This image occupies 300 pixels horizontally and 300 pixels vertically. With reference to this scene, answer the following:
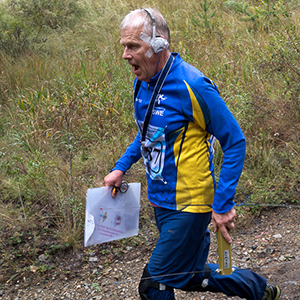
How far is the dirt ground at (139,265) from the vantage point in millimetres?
2918

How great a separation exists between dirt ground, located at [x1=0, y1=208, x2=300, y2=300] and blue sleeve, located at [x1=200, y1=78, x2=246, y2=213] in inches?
49.6

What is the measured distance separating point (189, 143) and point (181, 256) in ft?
2.17

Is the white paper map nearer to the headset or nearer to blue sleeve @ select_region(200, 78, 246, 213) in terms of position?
blue sleeve @ select_region(200, 78, 246, 213)

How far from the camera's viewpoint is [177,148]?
1.90 m

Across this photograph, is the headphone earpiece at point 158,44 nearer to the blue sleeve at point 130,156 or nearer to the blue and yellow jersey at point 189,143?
the blue and yellow jersey at point 189,143

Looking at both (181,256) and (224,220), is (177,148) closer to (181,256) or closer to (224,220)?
(224,220)

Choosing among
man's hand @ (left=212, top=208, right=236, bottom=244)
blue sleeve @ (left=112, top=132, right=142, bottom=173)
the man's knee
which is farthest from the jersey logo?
the man's knee

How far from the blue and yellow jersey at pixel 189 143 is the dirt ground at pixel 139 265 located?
→ 4.05ft

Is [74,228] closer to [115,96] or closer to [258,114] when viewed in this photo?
[115,96]

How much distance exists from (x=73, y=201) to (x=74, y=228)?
262mm

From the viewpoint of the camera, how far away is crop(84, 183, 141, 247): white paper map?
2.16m

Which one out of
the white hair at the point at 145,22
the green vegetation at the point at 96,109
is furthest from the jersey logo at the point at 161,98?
the green vegetation at the point at 96,109

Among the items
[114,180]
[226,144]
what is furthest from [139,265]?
[226,144]

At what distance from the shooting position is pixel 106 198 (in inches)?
89.0
